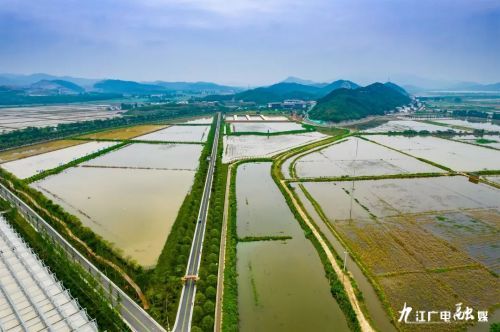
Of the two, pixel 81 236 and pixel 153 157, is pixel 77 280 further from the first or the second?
pixel 153 157

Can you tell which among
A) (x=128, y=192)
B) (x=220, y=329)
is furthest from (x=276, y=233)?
(x=128, y=192)

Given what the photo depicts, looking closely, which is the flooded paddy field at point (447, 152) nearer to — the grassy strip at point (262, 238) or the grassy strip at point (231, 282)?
the grassy strip at point (262, 238)

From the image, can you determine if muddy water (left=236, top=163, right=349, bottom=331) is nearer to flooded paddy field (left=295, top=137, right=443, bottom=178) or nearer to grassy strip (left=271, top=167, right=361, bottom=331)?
grassy strip (left=271, top=167, right=361, bottom=331)

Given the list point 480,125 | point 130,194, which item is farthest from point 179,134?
point 480,125

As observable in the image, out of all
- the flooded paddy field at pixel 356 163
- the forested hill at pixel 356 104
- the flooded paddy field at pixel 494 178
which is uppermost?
the forested hill at pixel 356 104

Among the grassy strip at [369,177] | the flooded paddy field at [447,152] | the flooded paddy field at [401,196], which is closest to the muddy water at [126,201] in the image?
the grassy strip at [369,177]

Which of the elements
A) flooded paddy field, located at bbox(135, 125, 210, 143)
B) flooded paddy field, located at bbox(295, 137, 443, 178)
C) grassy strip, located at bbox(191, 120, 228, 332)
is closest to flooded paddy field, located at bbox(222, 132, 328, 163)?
flooded paddy field, located at bbox(295, 137, 443, 178)

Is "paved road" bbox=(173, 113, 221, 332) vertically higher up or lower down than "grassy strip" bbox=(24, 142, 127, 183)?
lower down
